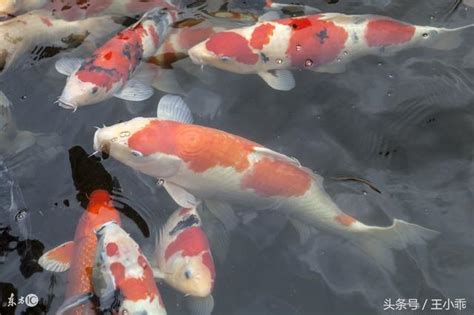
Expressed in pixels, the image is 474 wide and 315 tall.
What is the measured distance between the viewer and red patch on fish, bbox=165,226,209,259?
3695 mm

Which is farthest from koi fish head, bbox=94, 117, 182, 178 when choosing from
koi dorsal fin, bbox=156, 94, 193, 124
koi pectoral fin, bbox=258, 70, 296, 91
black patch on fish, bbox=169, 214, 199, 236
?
koi pectoral fin, bbox=258, 70, 296, 91

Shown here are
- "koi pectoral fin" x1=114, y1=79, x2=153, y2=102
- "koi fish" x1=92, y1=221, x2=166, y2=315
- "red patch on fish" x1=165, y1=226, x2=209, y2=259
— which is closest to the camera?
"koi fish" x1=92, y1=221, x2=166, y2=315

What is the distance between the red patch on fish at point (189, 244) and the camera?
3.70 m

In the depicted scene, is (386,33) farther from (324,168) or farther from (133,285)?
(133,285)

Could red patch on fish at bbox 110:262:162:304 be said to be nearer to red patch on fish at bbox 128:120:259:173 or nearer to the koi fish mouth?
red patch on fish at bbox 128:120:259:173

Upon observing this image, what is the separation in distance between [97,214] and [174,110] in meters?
0.91

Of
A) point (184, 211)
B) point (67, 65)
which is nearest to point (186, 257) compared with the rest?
point (184, 211)

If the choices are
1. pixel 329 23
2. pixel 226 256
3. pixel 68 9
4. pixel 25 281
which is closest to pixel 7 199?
pixel 25 281

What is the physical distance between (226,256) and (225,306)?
1.08 ft

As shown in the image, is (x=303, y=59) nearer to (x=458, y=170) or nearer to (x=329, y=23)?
(x=329, y=23)

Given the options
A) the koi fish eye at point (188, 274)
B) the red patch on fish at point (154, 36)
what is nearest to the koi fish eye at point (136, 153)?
the koi fish eye at point (188, 274)

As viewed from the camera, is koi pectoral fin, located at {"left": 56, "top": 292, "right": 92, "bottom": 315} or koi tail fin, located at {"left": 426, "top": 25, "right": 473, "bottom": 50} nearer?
koi pectoral fin, located at {"left": 56, "top": 292, "right": 92, "bottom": 315}

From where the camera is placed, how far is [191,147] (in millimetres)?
3838

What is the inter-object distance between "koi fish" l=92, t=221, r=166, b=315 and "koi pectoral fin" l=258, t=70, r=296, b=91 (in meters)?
1.73
